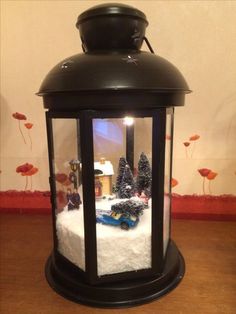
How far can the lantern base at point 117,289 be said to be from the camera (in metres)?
0.82

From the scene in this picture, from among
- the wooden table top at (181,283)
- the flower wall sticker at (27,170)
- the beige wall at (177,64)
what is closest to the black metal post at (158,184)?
the wooden table top at (181,283)

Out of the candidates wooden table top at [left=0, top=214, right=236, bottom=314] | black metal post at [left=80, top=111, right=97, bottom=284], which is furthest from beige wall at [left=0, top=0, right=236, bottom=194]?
black metal post at [left=80, top=111, right=97, bottom=284]

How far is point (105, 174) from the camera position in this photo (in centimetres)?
92

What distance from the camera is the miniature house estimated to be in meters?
0.86

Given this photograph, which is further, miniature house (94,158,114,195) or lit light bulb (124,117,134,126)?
miniature house (94,158,114,195)

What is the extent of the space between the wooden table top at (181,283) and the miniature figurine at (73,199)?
0.92ft

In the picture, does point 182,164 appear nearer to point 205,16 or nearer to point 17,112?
point 205,16

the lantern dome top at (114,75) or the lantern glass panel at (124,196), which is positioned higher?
the lantern dome top at (114,75)

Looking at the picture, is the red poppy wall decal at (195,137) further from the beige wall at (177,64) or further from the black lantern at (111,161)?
the black lantern at (111,161)

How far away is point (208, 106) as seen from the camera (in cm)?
129

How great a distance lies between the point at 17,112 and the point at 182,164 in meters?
0.88

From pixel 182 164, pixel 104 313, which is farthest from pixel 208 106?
pixel 104 313

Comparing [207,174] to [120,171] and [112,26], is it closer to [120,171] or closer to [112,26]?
[120,171]

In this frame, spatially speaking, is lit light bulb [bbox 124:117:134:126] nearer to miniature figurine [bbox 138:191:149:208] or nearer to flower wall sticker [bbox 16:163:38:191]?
miniature figurine [bbox 138:191:149:208]
